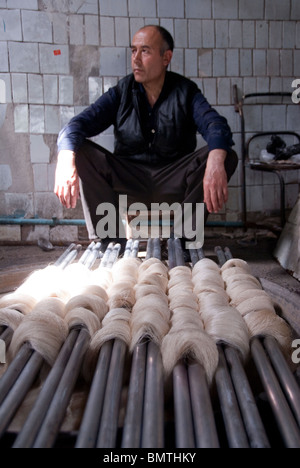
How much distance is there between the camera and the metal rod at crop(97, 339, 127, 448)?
90 centimetres

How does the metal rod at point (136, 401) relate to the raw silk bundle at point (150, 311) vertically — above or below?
below

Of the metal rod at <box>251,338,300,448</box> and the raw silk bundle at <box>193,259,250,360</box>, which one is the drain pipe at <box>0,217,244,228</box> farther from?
the metal rod at <box>251,338,300,448</box>

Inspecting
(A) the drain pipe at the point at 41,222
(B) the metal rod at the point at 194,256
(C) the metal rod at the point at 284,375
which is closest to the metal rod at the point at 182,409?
(C) the metal rod at the point at 284,375

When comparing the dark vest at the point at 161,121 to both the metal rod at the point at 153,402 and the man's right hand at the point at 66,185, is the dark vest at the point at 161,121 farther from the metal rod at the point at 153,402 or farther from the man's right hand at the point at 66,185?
the metal rod at the point at 153,402

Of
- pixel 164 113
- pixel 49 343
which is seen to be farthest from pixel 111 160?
pixel 49 343

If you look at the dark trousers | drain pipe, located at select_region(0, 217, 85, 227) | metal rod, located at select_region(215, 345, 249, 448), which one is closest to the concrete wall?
drain pipe, located at select_region(0, 217, 85, 227)

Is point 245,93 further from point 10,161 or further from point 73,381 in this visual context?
point 73,381

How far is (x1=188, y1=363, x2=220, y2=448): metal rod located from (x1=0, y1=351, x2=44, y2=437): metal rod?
1.35 ft

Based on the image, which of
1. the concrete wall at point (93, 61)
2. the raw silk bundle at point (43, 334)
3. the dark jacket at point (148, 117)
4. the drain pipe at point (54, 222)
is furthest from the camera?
the drain pipe at point (54, 222)

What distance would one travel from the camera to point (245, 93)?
13.6ft

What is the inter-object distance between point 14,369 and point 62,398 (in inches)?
7.6

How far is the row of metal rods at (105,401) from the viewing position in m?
0.89

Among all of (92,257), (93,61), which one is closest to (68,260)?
(92,257)

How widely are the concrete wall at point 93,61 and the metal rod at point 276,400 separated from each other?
3.19 metres
